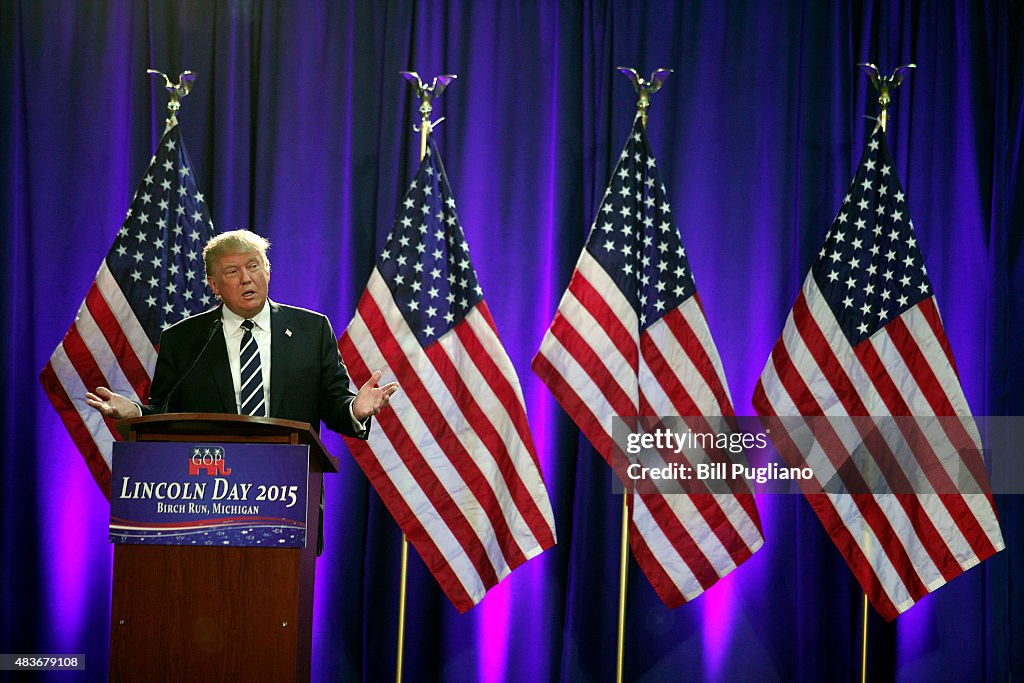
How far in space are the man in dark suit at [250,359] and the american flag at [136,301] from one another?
847mm

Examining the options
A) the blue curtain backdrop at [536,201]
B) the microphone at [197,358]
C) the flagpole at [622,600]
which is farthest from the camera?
the blue curtain backdrop at [536,201]

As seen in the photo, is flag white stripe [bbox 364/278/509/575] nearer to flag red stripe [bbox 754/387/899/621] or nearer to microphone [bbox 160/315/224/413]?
microphone [bbox 160/315/224/413]

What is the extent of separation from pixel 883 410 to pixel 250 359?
9.00ft

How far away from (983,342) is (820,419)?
1.16 m

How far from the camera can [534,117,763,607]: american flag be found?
195 inches

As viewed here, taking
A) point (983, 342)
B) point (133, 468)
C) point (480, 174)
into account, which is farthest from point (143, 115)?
point (983, 342)

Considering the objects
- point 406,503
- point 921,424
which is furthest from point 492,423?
point 921,424

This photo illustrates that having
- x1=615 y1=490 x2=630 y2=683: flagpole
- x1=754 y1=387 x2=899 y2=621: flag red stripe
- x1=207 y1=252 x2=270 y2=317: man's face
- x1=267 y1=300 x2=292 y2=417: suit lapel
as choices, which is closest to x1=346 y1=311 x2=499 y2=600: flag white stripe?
x1=615 y1=490 x2=630 y2=683: flagpole

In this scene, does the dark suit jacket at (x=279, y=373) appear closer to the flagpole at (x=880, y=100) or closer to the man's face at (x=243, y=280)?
the man's face at (x=243, y=280)

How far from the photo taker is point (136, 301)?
16.5 ft

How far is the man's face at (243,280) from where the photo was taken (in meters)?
4.04

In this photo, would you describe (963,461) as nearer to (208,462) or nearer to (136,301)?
(208,462)

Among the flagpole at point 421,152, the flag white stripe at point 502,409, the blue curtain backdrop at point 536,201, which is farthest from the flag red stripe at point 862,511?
the flagpole at point 421,152

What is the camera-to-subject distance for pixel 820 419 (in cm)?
497
